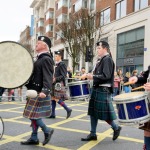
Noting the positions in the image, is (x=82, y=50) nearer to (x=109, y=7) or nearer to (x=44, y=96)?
(x=109, y=7)

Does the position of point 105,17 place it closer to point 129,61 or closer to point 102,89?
point 129,61

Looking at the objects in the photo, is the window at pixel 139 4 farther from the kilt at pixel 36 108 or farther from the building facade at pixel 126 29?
the kilt at pixel 36 108

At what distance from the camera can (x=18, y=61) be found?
14.4 ft

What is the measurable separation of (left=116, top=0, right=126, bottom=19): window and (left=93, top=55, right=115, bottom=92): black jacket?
21.3 m

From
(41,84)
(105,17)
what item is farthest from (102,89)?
(105,17)

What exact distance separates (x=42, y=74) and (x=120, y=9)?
902 inches

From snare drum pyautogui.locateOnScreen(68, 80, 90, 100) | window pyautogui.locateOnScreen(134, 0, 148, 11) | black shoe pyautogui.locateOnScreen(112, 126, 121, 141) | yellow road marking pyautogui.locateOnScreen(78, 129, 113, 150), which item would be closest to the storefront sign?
window pyautogui.locateOnScreen(134, 0, 148, 11)

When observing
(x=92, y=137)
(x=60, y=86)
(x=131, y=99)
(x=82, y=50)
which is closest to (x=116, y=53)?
(x=82, y=50)

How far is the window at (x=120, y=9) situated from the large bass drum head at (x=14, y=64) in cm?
2233

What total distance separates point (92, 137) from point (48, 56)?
5.72 ft

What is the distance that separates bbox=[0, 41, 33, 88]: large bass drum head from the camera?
14.1 feet

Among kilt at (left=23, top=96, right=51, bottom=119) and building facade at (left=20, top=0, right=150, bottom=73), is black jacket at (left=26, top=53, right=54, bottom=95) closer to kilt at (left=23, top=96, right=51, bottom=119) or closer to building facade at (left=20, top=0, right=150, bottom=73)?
kilt at (left=23, top=96, right=51, bottom=119)

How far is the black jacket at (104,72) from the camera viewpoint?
16.7 feet

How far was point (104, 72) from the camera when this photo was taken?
5.09 metres
